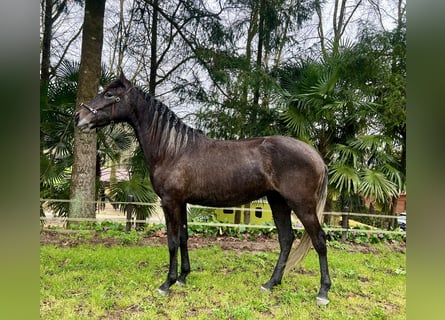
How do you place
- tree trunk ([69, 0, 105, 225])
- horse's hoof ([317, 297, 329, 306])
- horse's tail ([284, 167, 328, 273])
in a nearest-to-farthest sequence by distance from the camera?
horse's hoof ([317, 297, 329, 306]), horse's tail ([284, 167, 328, 273]), tree trunk ([69, 0, 105, 225])

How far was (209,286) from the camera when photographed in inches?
119

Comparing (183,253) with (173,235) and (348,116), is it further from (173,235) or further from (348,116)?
(348,116)

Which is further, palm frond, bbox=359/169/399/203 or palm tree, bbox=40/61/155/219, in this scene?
palm tree, bbox=40/61/155/219

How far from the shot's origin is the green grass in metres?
2.49

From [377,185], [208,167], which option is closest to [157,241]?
[208,167]

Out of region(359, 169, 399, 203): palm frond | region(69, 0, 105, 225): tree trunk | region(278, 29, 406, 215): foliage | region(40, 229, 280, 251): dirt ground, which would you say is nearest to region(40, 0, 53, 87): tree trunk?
region(69, 0, 105, 225): tree trunk

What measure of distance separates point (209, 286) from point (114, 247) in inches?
74.8

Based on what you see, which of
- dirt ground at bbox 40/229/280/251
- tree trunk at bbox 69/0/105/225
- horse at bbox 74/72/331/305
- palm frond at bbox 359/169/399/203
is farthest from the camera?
tree trunk at bbox 69/0/105/225

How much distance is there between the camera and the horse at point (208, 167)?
279 centimetres

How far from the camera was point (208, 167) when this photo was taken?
115 inches

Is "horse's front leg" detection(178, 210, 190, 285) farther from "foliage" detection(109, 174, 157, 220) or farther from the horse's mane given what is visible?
"foliage" detection(109, 174, 157, 220)

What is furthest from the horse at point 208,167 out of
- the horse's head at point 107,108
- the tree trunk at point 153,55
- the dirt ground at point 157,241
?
the tree trunk at point 153,55

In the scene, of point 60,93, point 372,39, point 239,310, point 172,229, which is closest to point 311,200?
point 239,310
